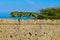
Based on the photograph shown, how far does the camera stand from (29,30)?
5465 millimetres

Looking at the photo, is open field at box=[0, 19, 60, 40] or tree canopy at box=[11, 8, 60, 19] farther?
tree canopy at box=[11, 8, 60, 19]

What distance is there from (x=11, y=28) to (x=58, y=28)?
1.12 metres

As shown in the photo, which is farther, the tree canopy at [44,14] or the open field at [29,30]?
the tree canopy at [44,14]

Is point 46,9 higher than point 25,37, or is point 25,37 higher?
point 46,9

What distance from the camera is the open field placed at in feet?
17.7

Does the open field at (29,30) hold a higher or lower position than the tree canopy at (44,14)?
lower

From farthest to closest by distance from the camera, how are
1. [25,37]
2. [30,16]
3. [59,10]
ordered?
[59,10]
[30,16]
[25,37]

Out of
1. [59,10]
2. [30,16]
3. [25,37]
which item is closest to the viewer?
[25,37]

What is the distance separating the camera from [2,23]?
5555 mm

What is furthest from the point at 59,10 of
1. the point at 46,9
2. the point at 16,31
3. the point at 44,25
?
the point at 16,31

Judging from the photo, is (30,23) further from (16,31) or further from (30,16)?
(30,16)

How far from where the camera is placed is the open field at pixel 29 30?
5.38 m

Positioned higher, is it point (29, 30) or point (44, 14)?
point (44, 14)

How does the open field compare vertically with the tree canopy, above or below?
below
